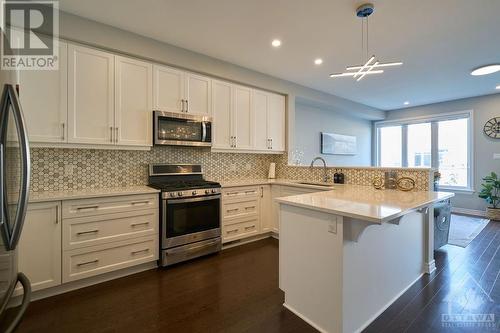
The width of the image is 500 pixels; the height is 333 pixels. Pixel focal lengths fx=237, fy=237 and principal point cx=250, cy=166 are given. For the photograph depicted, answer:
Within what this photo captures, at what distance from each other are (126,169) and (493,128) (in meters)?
7.29

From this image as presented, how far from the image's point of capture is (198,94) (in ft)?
10.7

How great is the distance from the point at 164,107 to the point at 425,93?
547cm

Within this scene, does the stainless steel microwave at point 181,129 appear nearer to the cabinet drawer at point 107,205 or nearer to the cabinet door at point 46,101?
the cabinet drawer at point 107,205

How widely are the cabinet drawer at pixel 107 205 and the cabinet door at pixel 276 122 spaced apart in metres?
2.26

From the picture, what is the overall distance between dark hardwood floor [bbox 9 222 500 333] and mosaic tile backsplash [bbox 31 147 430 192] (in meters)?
1.04

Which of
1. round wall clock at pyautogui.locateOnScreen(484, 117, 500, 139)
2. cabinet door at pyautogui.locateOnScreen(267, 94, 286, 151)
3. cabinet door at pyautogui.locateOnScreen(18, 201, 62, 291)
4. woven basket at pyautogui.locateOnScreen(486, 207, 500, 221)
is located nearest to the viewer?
cabinet door at pyautogui.locateOnScreen(18, 201, 62, 291)

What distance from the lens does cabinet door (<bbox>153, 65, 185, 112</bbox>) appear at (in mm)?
2883

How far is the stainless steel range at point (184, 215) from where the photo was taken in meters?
2.68

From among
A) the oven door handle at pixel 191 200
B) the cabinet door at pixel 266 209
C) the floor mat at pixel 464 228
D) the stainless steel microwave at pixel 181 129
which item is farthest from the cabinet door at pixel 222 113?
the floor mat at pixel 464 228

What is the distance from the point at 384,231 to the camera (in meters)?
1.94

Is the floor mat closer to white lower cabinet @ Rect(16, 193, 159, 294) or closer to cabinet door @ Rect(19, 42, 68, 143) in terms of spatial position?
white lower cabinet @ Rect(16, 193, 159, 294)

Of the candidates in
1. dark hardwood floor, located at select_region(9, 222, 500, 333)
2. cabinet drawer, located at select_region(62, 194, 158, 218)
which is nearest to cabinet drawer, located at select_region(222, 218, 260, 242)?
dark hardwood floor, located at select_region(9, 222, 500, 333)

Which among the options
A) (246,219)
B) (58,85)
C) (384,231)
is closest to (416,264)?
(384,231)

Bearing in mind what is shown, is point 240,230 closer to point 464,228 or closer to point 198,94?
point 198,94
